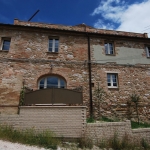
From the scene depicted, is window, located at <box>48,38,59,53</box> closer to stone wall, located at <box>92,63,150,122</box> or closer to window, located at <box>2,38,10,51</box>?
window, located at <box>2,38,10,51</box>

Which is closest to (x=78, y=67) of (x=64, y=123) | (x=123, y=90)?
(x=123, y=90)

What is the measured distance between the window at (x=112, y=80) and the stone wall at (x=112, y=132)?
4010 mm

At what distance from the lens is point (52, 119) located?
20.7 feet

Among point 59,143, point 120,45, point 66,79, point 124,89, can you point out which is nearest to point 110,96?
point 124,89

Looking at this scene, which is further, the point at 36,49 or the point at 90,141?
the point at 36,49

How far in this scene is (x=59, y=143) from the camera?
5746 mm

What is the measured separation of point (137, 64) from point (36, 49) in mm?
7937

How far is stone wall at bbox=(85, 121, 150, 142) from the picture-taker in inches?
246

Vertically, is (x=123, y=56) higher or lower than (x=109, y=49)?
lower

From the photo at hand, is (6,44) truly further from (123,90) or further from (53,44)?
(123,90)

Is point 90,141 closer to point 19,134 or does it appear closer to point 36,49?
point 19,134

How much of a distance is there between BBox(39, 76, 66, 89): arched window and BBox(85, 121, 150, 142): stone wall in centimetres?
409

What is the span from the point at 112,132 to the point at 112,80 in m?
4.73

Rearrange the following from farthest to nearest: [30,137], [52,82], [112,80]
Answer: [112,80], [52,82], [30,137]
